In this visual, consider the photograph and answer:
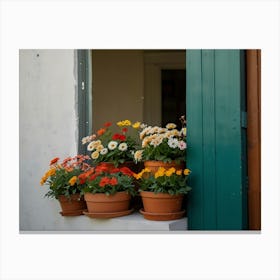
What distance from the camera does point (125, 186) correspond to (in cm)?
261

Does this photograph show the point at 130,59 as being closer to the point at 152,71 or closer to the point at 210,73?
the point at 152,71

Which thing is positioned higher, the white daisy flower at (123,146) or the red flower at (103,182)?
the white daisy flower at (123,146)

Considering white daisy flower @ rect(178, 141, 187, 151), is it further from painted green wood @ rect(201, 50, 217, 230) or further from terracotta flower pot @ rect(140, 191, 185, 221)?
terracotta flower pot @ rect(140, 191, 185, 221)

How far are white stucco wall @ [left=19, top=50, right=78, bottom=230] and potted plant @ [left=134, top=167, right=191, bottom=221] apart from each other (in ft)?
2.66

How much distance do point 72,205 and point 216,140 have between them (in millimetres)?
1095

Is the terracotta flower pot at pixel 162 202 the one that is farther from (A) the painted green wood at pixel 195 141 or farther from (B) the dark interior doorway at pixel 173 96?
(B) the dark interior doorway at pixel 173 96

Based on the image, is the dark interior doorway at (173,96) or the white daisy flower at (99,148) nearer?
the white daisy flower at (99,148)

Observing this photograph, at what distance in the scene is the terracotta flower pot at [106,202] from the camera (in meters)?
2.60

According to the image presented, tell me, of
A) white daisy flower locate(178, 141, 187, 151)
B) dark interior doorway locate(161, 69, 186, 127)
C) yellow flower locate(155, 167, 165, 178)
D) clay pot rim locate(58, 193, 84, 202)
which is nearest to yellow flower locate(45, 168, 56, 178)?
clay pot rim locate(58, 193, 84, 202)

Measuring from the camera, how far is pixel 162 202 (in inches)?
98.1

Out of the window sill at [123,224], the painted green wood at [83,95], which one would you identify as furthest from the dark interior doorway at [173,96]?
the window sill at [123,224]

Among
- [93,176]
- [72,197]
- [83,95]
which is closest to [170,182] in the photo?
[93,176]

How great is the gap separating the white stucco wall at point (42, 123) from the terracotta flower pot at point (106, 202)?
1.74 feet
